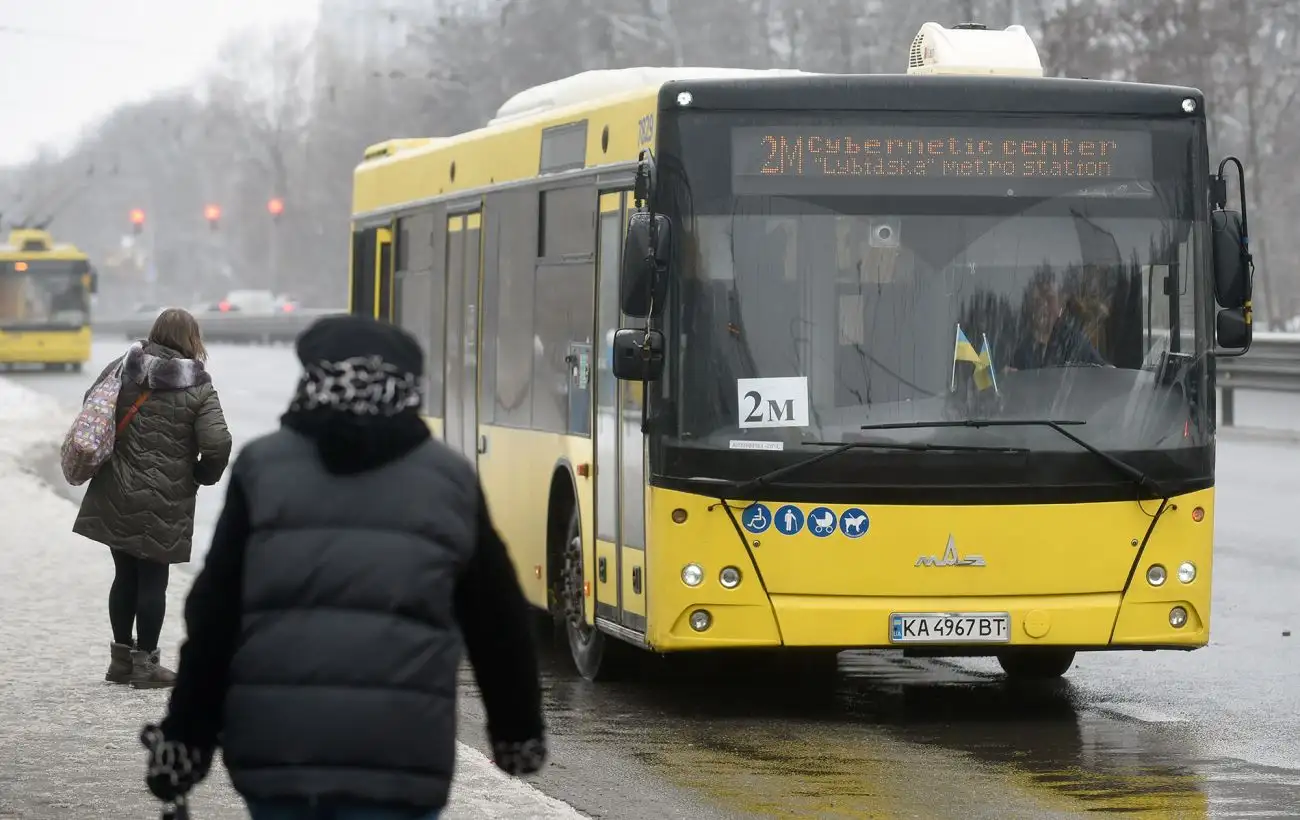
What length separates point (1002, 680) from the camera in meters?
11.5

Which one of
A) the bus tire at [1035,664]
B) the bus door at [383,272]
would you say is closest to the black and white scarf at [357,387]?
the bus tire at [1035,664]

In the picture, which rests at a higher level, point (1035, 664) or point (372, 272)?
point (372, 272)

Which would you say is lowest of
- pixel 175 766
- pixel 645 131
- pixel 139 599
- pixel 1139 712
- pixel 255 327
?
pixel 255 327

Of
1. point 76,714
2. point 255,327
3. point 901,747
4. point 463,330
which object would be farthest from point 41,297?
point 901,747

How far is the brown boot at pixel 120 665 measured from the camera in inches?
422

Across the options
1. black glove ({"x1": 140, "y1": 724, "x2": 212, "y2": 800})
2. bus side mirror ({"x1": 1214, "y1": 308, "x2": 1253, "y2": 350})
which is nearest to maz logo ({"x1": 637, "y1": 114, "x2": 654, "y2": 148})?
bus side mirror ({"x1": 1214, "y1": 308, "x2": 1253, "y2": 350})

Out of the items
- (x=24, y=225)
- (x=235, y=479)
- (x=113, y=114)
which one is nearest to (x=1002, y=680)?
(x=235, y=479)

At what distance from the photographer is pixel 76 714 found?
978 cm

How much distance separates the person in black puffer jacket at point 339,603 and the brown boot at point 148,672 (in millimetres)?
6206

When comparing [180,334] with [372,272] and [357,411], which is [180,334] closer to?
[372,272]

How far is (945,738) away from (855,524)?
0.88 m

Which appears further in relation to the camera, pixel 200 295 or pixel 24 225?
pixel 200 295

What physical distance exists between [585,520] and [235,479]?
684 centimetres

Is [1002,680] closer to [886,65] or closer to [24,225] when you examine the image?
[24,225]
